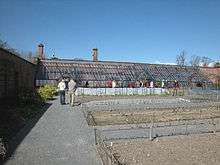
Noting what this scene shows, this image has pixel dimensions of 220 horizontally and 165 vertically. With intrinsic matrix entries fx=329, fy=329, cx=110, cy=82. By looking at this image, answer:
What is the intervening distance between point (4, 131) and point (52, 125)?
114 inches

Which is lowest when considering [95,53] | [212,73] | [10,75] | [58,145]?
[58,145]

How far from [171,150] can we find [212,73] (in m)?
51.8

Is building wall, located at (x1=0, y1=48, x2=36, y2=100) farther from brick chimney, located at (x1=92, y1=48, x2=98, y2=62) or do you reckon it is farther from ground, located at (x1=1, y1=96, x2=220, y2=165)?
brick chimney, located at (x1=92, y1=48, x2=98, y2=62)

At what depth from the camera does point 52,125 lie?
15.0 m

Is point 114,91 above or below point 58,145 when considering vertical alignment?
above

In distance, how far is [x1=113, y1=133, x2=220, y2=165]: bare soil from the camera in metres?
8.99

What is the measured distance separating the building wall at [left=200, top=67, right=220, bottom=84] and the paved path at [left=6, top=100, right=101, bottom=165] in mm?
44565

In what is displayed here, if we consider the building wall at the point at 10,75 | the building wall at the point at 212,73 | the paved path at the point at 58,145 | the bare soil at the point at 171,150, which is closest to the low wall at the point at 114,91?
the building wall at the point at 10,75

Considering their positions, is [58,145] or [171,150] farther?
[58,145]

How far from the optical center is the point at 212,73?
5897 cm

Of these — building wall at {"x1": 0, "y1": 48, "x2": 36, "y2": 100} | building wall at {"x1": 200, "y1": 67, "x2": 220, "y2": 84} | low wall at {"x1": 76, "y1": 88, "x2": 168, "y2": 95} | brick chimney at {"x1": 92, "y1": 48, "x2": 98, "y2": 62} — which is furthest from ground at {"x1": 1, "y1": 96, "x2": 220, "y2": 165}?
building wall at {"x1": 200, "y1": 67, "x2": 220, "y2": 84}

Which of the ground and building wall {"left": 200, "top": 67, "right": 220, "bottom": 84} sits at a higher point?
building wall {"left": 200, "top": 67, "right": 220, "bottom": 84}

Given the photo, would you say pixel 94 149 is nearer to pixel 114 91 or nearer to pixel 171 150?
pixel 171 150

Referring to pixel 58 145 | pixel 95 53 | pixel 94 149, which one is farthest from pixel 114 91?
pixel 94 149
